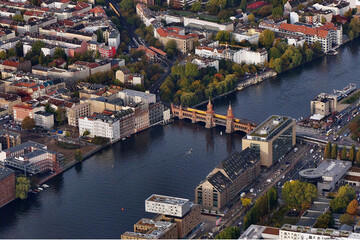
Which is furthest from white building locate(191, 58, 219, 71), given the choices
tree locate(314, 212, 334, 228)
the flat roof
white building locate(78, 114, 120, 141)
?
tree locate(314, 212, 334, 228)

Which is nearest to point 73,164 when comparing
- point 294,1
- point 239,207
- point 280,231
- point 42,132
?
point 42,132

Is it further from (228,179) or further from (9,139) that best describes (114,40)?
(228,179)

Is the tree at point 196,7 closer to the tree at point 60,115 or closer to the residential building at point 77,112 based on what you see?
the residential building at point 77,112

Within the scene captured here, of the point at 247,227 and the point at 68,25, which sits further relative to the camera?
the point at 68,25

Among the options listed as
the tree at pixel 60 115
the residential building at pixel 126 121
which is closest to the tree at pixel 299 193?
the residential building at pixel 126 121

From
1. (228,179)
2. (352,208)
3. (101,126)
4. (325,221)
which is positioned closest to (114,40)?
(101,126)

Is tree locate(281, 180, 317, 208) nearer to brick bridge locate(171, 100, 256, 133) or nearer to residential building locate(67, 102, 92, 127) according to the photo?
brick bridge locate(171, 100, 256, 133)

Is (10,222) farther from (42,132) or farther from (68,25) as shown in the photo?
(68,25)
